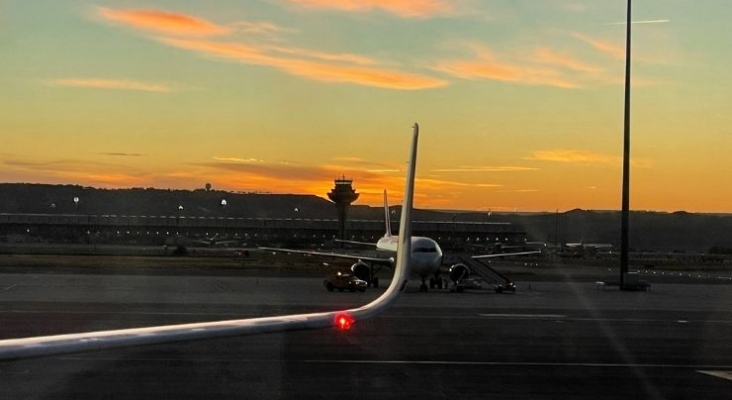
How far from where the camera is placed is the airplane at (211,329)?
7.50 metres

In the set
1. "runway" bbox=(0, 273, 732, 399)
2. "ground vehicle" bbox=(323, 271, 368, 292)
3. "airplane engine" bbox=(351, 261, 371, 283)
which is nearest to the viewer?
"runway" bbox=(0, 273, 732, 399)

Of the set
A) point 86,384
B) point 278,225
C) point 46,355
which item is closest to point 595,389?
point 86,384

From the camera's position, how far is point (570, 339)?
27.4 m

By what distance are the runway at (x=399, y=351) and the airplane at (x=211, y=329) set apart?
1.22 ft

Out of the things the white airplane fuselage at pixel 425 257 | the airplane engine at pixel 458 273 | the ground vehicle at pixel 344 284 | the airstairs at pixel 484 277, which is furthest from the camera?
the airplane engine at pixel 458 273

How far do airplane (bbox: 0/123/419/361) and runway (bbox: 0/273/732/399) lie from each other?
37 centimetres

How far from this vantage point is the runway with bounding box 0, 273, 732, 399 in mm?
17172

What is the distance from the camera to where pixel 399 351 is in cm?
2327

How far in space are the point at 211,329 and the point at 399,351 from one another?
1509cm

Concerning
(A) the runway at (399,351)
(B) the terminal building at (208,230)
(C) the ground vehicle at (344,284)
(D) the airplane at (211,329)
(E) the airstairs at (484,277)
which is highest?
(B) the terminal building at (208,230)

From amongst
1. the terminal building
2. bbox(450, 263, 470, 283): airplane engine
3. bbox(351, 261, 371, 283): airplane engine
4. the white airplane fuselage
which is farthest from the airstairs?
the terminal building

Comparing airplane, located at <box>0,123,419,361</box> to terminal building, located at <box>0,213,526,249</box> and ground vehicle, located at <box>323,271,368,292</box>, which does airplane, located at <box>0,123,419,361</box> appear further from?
terminal building, located at <box>0,213,526,249</box>

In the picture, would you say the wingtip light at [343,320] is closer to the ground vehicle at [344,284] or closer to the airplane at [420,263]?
the airplane at [420,263]

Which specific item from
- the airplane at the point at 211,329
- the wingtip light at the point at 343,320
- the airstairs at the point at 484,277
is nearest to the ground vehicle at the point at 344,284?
the airstairs at the point at 484,277
